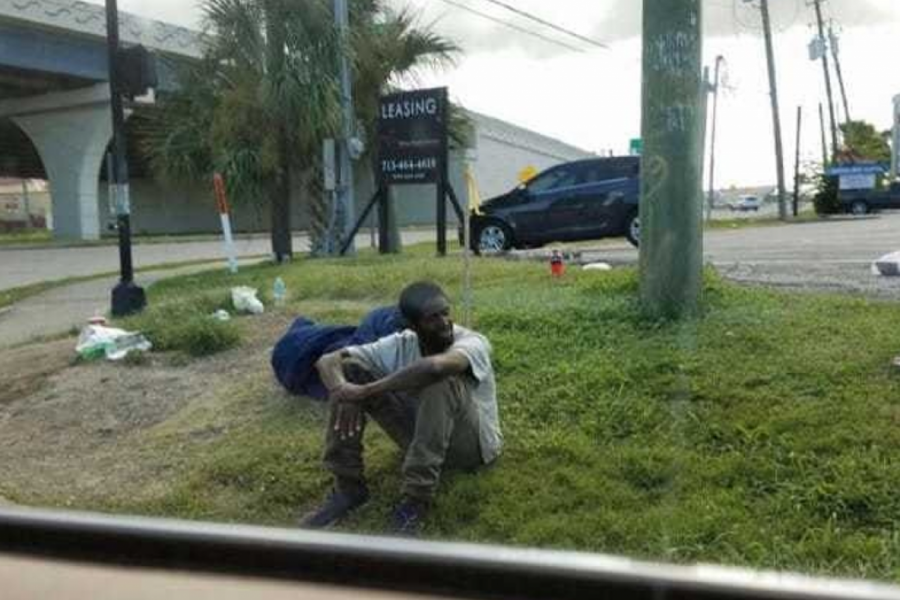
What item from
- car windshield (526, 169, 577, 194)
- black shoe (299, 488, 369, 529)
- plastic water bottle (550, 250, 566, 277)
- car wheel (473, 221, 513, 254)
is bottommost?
black shoe (299, 488, 369, 529)

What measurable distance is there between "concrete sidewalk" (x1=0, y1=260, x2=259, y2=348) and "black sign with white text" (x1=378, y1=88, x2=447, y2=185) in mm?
3919

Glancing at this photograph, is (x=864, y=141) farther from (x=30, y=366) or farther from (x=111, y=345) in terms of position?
(x=30, y=366)

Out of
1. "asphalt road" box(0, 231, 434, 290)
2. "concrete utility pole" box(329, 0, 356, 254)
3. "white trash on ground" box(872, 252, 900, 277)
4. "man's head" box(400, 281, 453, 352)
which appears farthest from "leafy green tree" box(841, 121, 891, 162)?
"man's head" box(400, 281, 453, 352)

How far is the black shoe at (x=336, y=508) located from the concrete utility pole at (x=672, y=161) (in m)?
2.50

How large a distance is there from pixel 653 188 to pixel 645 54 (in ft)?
2.96

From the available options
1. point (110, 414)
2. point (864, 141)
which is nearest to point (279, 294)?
point (110, 414)

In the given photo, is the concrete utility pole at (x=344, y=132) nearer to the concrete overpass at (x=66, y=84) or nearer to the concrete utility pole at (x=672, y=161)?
the concrete utility pole at (x=672, y=161)

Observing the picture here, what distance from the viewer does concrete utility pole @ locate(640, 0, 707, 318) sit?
6.64 m

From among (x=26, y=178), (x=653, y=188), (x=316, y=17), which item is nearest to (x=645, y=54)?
(x=653, y=188)

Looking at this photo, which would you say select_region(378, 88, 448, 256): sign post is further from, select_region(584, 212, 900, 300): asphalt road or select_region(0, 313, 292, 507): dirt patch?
select_region(0, 313, 292, 507): dirt patch

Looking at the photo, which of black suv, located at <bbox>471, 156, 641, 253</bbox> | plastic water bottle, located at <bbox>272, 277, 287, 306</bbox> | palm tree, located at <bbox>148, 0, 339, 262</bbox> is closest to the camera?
plastic water bottle, located at <bbox>272, 277, 287, 306</bbox>

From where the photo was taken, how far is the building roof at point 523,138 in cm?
5398

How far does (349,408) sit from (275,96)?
12.5 m

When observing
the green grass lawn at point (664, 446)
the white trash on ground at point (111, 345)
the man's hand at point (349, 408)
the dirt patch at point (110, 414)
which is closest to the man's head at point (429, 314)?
the man's hand at point (349, 408)
